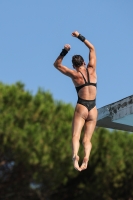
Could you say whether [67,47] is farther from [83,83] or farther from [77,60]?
[83,83]

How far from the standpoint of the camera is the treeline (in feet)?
149

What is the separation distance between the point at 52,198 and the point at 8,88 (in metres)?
15.8

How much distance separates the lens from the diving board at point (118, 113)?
23.1 metres

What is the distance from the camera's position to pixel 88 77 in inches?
283

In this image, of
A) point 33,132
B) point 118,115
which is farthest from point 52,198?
point 118,115

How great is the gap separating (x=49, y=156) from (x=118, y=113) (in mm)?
23807

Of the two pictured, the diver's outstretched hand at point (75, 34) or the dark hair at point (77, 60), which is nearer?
the dark hair at point (77, 60)

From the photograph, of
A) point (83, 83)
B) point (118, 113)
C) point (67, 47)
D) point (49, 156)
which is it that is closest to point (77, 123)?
point (83, 83)

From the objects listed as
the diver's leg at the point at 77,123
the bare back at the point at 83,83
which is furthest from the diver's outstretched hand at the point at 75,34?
the diver's leg at the point at 77,123

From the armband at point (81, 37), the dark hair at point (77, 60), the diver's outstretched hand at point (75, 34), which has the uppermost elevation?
the diver's outstretched hand at point (75, 34)

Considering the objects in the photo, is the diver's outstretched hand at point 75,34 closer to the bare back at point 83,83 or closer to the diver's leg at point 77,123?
the bare back at point 83,83

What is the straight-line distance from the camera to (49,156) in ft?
155

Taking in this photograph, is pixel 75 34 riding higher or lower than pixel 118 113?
lower

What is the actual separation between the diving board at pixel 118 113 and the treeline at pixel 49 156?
19.4 metres
